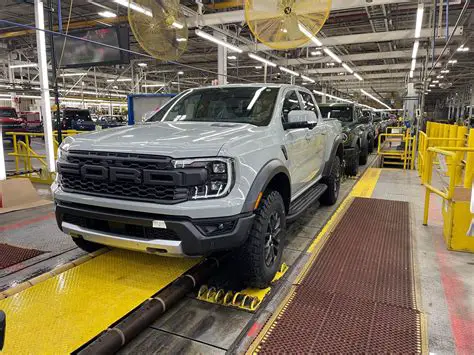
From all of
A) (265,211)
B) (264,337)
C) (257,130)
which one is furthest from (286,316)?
(257,130)

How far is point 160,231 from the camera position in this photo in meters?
2.44

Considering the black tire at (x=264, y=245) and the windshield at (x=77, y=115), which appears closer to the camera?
the black tire at (x=264, y=245)

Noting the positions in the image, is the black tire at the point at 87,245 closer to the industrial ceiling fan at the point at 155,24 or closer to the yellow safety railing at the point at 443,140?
the industrial ceiling fan at the point at 155,24

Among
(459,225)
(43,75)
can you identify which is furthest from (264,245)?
(43,75)

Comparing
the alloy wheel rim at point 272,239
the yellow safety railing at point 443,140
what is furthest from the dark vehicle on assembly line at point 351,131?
the alloy wheel rim at point 272,239

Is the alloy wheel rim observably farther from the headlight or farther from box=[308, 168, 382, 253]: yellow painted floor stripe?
box=[308, 168, 382, 253]: yellow painted floor stripe

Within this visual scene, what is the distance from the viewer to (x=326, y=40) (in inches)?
538

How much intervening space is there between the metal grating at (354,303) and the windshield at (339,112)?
583 centimetres

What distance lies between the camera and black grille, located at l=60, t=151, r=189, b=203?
2.39 meters

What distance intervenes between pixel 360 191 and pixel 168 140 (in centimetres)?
531

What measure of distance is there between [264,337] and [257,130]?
1613 mm

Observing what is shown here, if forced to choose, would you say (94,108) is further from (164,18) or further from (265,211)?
(265,211)

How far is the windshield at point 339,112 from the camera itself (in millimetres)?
9656

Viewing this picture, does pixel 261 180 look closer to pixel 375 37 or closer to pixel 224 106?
pixel 224 106
